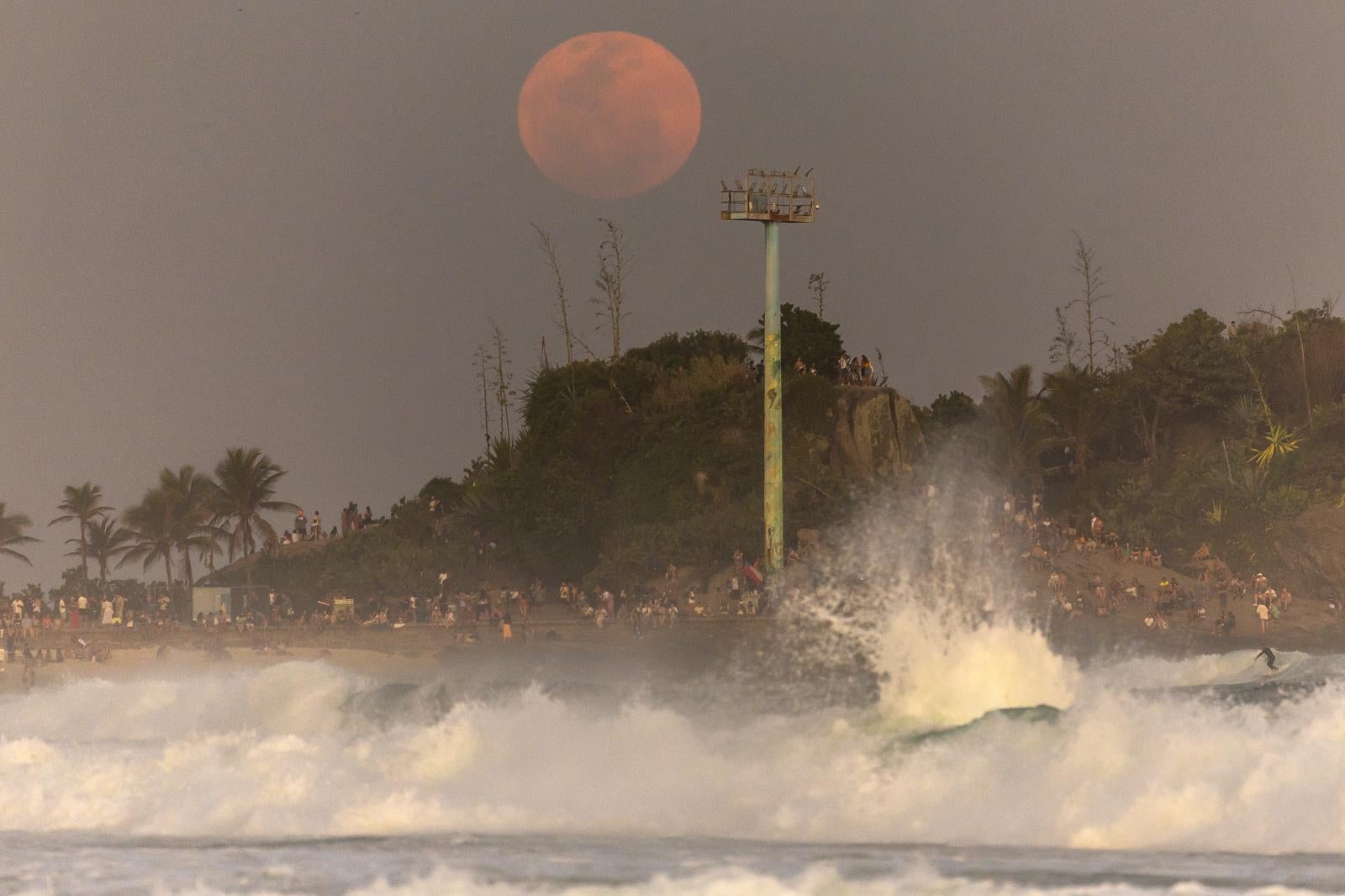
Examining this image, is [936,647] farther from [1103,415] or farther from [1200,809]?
[1103,415]

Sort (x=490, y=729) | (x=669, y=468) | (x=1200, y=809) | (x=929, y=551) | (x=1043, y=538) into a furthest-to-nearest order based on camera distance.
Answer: (x=669, y=468), (x=1043, y=538), (x=929, y=551), (x=490, y=729), (x=1200, y=809)

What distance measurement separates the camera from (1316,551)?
51906 mm

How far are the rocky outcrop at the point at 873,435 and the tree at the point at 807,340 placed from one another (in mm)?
3967

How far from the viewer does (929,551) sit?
152 feet

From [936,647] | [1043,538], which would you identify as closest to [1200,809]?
[936,647]

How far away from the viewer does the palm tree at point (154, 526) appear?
69.0 metres

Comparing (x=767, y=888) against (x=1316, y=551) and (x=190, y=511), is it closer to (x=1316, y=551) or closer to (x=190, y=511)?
(x=1316, y=551)

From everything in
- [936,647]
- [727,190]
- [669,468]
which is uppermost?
[727,190]

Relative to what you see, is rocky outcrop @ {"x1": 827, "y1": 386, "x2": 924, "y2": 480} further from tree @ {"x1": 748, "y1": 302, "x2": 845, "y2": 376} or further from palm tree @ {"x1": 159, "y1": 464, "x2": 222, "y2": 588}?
palm tree @ {"x1": 159, "y1": 464, "x2": 222, "y2": 588}

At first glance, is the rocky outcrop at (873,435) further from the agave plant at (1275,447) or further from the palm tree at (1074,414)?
the agave plant at (1275,447)

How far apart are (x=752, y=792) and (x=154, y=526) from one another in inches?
2025

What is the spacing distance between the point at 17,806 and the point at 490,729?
22.4ft

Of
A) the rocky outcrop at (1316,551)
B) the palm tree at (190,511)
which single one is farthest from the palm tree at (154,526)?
the rocky outcrop at (1316,551)

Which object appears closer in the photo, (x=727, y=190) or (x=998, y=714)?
(x=998, y=714)
